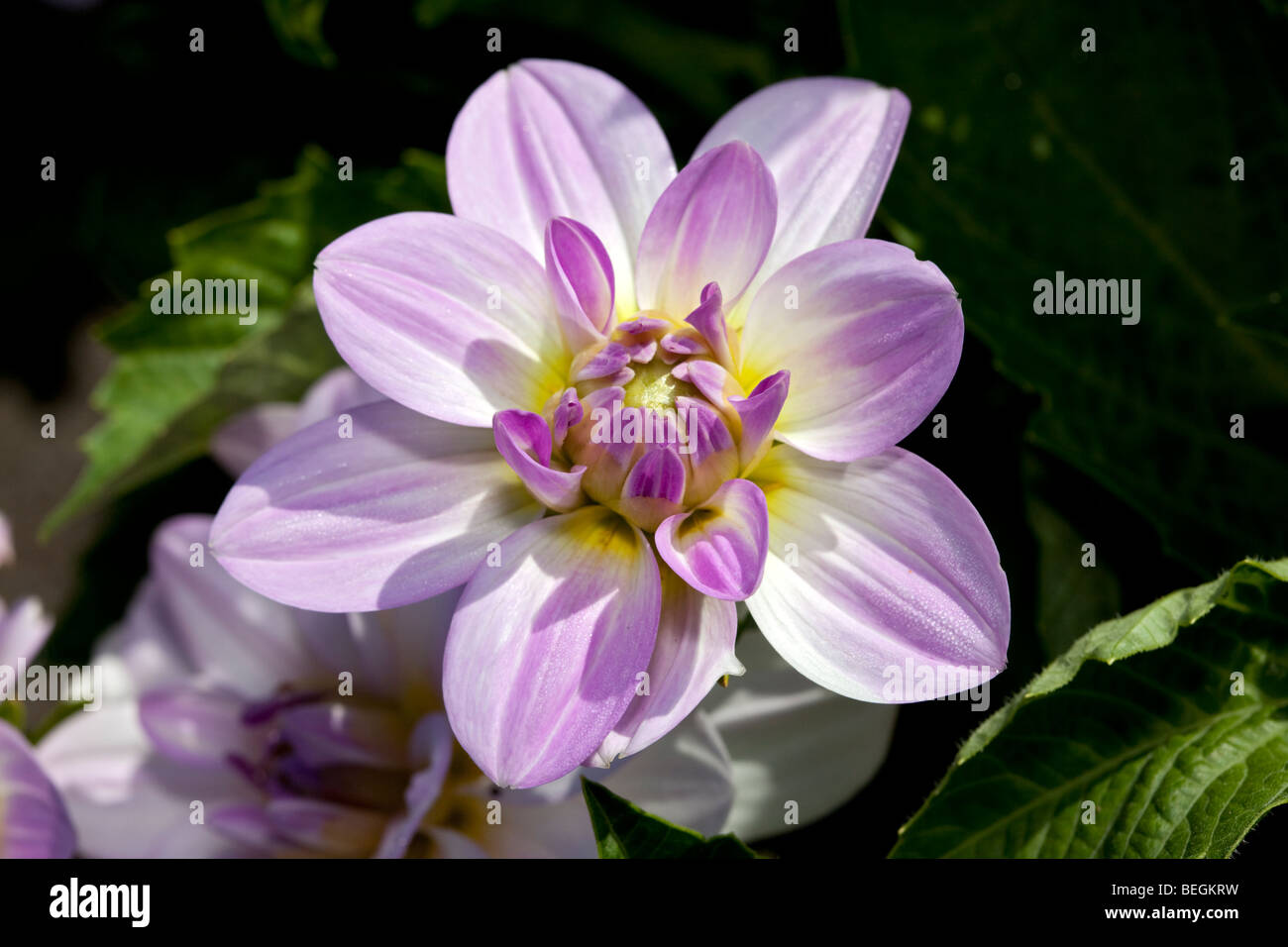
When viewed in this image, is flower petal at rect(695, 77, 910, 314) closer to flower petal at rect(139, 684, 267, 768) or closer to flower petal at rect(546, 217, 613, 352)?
flower petal at rect(546, 217, 613, 352)

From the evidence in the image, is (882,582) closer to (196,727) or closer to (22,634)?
(196,727)

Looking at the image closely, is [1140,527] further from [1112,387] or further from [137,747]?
[137,747]

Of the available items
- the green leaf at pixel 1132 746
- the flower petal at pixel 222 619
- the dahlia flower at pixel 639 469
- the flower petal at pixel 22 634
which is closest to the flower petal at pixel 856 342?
the dahlia flower at pixel 639 469

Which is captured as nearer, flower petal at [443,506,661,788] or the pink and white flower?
flower petal at [443,506,661,788]

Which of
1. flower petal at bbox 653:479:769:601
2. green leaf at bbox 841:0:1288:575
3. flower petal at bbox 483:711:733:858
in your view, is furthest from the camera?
green leaf at bbox 841:0:1288:575

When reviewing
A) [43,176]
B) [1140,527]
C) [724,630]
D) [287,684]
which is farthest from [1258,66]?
[43,176]

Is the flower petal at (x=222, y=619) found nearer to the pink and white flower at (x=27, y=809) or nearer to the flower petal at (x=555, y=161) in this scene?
the pink and white flower at (x=27, y=809)

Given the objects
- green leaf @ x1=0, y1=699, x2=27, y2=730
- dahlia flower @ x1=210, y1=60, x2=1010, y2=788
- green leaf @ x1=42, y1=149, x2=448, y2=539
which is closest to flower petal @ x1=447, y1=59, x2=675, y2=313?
dahlia flower @ x1=210, y1=60, x2=1010, y2=788
